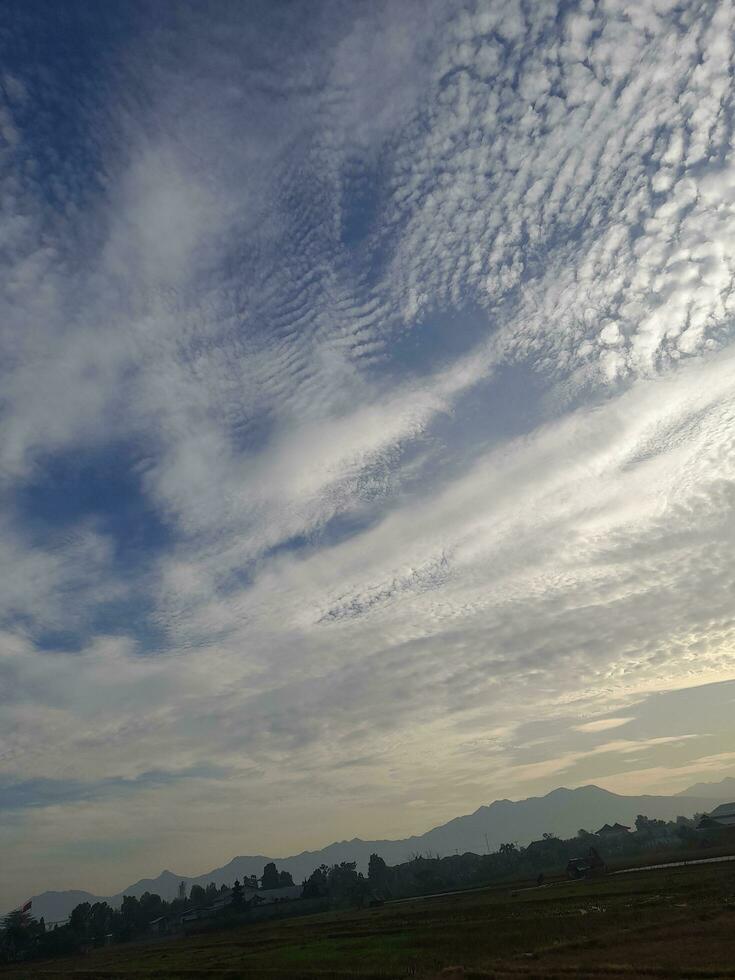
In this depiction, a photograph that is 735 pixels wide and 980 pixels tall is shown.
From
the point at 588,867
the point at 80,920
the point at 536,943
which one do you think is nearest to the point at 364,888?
the point at 588,867

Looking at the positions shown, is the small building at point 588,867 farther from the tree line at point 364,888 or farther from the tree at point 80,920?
the tree at point 80,920

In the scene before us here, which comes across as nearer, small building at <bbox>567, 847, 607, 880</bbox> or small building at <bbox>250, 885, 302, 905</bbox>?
small building at <bbox>567, 847, 607, 880</bbox>

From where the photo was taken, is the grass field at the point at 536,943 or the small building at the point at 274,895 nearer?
the grass field at the point at 536,943

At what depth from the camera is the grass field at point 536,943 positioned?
1318 inches

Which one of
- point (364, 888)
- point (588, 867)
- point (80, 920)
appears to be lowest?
point (588, 867)

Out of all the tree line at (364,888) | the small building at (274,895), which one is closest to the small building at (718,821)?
the tree line at (364,888)

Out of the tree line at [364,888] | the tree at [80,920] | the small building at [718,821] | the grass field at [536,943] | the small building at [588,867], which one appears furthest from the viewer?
the tree at [80,920]

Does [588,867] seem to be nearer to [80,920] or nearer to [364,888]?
[364,888]

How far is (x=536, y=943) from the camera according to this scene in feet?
141

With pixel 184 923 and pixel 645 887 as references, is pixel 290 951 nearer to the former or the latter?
pixel 645 887

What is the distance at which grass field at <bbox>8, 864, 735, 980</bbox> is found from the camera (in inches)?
1318

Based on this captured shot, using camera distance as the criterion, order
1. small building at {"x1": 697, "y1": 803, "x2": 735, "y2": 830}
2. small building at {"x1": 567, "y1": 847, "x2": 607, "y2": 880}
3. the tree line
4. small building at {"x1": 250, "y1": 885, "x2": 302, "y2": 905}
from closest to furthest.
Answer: small building at {"x1": 567, "y1": 847, "x2": 607, "y2": 880} → small building at {"x1": 697, "y1": 803, "x2": 735, "y2": 830} → the tree line → small building at {"x1": 250, "y1": 885, "x2": 302, "y2": 905}

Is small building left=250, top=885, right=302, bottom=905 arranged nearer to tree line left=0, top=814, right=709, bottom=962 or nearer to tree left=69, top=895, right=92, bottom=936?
tree line left=0, top=814, right=709, bottom=962

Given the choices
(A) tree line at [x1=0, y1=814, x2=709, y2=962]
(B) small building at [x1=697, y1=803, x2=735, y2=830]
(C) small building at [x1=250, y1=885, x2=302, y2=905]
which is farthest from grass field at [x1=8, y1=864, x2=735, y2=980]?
(C) small building at [x1=250, y1=885, x2=302, y2=905]
